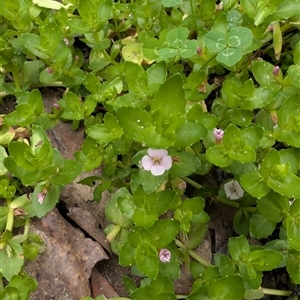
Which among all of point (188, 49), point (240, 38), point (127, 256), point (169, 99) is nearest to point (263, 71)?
point (240, 38)

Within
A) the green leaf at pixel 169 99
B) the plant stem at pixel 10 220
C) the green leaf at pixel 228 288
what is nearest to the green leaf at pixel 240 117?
the green leaf at pixel 169 99

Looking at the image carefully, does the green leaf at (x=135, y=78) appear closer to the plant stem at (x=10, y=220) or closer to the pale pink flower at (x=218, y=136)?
the pale pink flower at (x=218, y=136)

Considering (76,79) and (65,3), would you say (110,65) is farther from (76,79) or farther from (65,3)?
(65,3)

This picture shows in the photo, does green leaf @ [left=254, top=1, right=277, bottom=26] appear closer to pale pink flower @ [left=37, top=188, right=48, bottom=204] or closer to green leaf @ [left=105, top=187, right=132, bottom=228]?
green leaf @ [left=105, top=187, right=132, bottom=228]

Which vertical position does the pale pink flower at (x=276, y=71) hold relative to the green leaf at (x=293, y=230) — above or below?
above

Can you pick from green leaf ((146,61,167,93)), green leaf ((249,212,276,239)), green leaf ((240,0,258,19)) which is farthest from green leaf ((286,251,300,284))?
green leaf ((240,0,258,19))

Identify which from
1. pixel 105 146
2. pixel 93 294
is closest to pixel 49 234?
pixel 93 294
